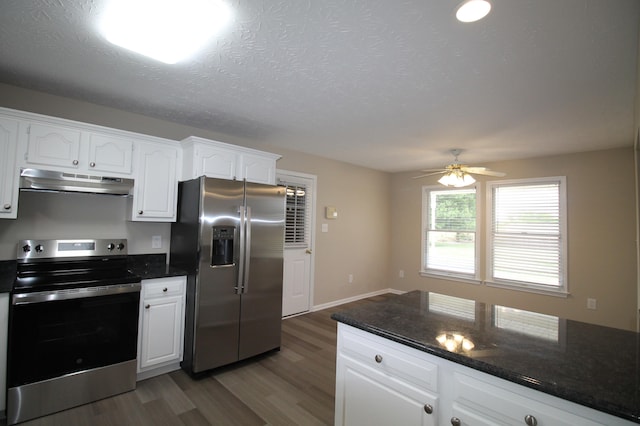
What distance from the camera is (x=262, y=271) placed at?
3.03 metres

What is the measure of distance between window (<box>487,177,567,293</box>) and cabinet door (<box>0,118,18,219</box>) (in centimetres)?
557

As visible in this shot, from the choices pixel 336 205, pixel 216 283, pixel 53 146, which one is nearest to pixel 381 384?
pixel 216 283

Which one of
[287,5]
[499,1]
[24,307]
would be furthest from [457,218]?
Answer: [24,307]

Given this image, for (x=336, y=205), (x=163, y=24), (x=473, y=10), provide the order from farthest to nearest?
(x=336, y=205)
(x=163, y=24)
(x=473, y=10)

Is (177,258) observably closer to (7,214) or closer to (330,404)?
(7,214)

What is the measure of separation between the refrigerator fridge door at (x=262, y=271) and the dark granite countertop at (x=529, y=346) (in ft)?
4.85

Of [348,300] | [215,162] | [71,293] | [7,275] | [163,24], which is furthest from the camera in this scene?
[348,300]

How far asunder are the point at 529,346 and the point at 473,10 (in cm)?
155

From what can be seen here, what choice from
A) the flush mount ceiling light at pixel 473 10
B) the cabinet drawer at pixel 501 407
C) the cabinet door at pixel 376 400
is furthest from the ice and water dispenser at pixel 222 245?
the flush mount ceiling light at pixel 473 10

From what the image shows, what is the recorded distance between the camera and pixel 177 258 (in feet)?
9.92

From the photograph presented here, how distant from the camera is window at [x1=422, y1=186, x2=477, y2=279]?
5023 millimetres

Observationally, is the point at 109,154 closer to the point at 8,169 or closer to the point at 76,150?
the point at 76,150

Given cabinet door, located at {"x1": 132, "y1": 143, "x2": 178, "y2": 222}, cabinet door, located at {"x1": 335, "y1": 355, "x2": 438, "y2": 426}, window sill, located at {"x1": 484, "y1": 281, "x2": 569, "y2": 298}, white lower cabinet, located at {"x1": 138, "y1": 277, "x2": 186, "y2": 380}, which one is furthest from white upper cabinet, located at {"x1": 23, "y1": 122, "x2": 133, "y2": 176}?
window sill, located at {"x1": 484, "y1": 281, "x2": 569, "y2": 298}

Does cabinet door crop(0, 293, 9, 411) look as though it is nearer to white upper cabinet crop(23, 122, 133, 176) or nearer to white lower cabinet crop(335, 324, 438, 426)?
white upper cabinet crop(23, 122, 133, 176)
